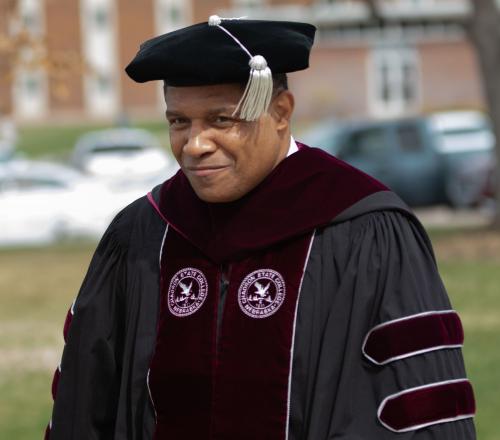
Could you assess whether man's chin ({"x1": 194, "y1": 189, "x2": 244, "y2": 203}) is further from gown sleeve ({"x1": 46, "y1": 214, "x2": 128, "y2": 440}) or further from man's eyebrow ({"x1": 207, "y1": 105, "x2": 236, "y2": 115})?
gown sleeve ({"x1": 46, "y1": 214, "x2": 128, "y2": 440})

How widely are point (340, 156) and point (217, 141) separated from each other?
17616mm

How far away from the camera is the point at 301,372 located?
286 cm

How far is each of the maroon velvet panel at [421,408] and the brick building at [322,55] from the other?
42917 millimetres

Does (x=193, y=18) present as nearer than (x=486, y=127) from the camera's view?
No

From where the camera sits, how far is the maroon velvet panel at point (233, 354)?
2859mm

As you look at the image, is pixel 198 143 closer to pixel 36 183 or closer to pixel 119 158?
pixel 36 183

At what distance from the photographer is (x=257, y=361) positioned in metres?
2.88

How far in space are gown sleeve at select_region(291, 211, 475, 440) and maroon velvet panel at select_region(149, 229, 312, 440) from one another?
0.05 metres

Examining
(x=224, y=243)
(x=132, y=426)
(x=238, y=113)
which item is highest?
(x=238, y=113)

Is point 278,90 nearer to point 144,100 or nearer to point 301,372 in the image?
point 301,372

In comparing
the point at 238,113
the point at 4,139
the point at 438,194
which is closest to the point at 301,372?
the point at 238,113

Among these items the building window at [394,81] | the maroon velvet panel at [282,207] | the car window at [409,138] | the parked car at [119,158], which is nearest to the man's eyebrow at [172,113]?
the maroon velvet panel at [282,207]

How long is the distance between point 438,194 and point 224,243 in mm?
17761

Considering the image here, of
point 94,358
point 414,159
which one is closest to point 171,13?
point 414,159
